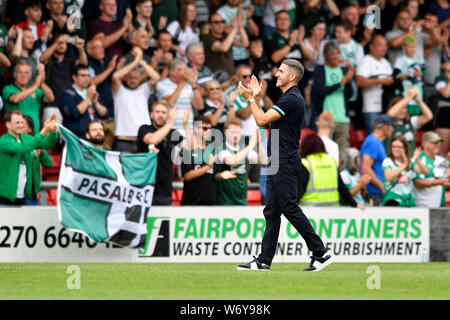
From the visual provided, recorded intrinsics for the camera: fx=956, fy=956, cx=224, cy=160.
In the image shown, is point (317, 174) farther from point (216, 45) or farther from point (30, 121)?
point (216, 45)

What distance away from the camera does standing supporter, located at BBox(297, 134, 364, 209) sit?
46.7 feet

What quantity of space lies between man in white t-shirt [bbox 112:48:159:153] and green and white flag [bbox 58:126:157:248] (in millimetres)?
2932

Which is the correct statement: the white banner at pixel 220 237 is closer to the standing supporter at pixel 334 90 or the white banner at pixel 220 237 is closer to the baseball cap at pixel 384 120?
the baseball cap at pixel 384 120

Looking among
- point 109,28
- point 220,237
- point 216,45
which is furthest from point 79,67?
point 220,237

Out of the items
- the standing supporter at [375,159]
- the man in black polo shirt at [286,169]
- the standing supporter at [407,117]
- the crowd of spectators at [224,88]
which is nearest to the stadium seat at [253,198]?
the crowd of spectators at [224,88]

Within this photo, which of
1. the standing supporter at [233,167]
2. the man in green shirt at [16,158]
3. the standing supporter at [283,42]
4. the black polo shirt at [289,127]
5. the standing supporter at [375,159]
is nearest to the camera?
the black polo shirt at [289,127]

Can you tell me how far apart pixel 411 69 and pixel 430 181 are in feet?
15.0

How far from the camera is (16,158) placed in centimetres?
1433

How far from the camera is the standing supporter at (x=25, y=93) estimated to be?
16.1 metres

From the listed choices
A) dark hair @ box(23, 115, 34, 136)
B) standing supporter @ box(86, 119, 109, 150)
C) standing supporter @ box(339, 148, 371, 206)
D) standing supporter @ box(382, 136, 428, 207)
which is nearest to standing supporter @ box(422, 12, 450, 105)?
standing supporter @ box(339, 148, 371, 206)

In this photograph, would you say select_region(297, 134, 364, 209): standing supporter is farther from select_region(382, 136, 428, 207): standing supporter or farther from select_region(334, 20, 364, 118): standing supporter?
select_region(334, 20, 364, 118): standing supporter

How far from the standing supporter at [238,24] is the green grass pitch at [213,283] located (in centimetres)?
764

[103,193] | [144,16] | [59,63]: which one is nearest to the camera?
[103,193]
